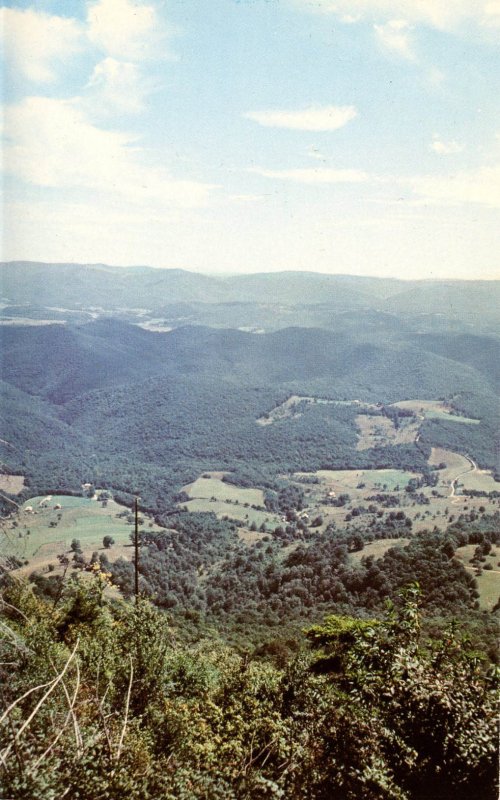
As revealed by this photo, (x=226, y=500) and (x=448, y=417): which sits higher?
(x=448, y=417)

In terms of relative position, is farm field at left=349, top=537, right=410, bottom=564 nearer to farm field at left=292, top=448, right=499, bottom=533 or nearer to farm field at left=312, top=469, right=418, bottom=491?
farm field at left=292, top=448, right=499, bottom=533

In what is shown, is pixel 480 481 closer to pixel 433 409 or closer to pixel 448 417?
pixel 448 417

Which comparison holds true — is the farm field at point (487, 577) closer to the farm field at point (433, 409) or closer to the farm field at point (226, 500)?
the farm field at point (226, 500)

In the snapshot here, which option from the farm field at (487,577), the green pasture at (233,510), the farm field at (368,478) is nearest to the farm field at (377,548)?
the farm field at (487,577)

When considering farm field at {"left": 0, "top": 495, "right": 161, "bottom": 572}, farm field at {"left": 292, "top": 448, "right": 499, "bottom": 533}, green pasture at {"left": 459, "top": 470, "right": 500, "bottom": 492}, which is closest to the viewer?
farm field at {"left": 0, "top": 495, "right": 161, "bottom": 572}

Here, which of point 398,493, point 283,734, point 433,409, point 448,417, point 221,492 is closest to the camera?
point 283,734

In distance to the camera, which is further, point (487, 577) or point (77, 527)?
point (77, 527)

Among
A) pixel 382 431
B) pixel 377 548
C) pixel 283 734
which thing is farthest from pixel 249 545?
pixel 283 734

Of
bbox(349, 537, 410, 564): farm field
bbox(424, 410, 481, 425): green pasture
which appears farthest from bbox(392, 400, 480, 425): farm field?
bbox(349, 537, 410, 564): farm field

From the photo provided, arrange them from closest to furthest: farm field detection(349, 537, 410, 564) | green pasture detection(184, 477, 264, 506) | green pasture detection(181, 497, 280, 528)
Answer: farm field detection(349, 537, 410, 564), green pasture detection(181, 497, 280, 528), green pasture detection(184, 477, 264, 506)
